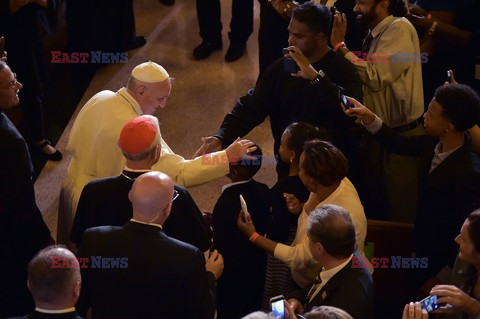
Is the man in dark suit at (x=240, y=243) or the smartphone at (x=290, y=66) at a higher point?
the smartphone at (x=290, y=66)

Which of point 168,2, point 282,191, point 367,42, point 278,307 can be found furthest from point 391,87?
point 168,2

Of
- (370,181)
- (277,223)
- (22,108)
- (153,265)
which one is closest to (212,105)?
(22,108)

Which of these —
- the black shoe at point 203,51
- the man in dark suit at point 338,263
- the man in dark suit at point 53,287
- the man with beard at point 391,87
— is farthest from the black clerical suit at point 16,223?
the black shoe at point 203,51

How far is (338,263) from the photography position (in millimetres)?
2953

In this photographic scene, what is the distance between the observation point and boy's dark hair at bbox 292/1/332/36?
405cm

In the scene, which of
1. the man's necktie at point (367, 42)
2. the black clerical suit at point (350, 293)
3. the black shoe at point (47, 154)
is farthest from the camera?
the black shoe at point (47, 154)

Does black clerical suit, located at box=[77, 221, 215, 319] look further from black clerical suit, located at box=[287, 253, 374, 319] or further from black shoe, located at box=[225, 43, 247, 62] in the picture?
black shoe, located at box=[225, 43, 247, 62]

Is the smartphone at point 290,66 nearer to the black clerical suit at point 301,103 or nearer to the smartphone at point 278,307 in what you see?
the black clerical suit at point 301,103

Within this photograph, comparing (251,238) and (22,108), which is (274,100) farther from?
(22,108)

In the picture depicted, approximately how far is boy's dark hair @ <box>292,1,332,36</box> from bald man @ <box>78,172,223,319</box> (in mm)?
1553

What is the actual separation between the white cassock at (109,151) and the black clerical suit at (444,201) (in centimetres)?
104

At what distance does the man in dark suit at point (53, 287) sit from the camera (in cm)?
270

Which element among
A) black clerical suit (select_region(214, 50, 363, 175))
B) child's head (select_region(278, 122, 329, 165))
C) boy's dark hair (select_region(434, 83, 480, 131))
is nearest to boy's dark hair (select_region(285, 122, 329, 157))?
child's head (select_region(278, 122, 329, 165))

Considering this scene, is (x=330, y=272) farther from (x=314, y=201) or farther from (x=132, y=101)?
(x=132, y=101)
